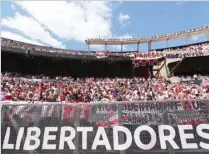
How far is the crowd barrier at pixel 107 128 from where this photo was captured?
6.37m

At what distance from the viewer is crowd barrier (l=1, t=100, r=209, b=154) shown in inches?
251

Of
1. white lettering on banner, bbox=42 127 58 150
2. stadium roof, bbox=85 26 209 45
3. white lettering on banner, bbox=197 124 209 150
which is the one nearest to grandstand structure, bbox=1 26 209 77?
stadium roof, bbox=85 26 209 45

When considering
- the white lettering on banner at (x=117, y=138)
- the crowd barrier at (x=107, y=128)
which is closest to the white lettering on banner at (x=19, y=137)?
the crowd barrier at (x=107, y=128)

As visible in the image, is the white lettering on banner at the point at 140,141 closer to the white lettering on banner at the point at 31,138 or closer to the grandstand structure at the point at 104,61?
the white lettering on banner at the point at 31,138

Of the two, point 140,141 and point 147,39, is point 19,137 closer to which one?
point 140,141

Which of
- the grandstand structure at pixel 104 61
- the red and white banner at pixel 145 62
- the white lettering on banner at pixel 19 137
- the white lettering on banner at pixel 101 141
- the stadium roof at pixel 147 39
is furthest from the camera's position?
the stadium roof at pixel 147 39

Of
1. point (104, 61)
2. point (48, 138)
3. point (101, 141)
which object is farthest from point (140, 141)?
point (104, 61)

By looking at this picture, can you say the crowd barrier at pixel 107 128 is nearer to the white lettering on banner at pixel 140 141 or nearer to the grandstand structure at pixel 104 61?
the white lettering on banner at pixel 140 141

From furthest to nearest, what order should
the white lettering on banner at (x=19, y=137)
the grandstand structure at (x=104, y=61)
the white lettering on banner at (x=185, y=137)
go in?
1. the grandstand structure at (x=104, y=61)
2. the white lettering on banner at (x=19, y=137)
3. the white lettering on banner at (x=185, y=137)

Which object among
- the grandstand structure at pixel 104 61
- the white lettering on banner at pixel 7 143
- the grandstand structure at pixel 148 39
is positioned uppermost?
the grandstand structure at pixel 148 39

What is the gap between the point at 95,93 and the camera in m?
17.9

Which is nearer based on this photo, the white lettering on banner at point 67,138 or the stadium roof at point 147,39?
the white lettering on banner at point 67,138

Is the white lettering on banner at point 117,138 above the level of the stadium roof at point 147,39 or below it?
below

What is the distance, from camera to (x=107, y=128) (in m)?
6.57
